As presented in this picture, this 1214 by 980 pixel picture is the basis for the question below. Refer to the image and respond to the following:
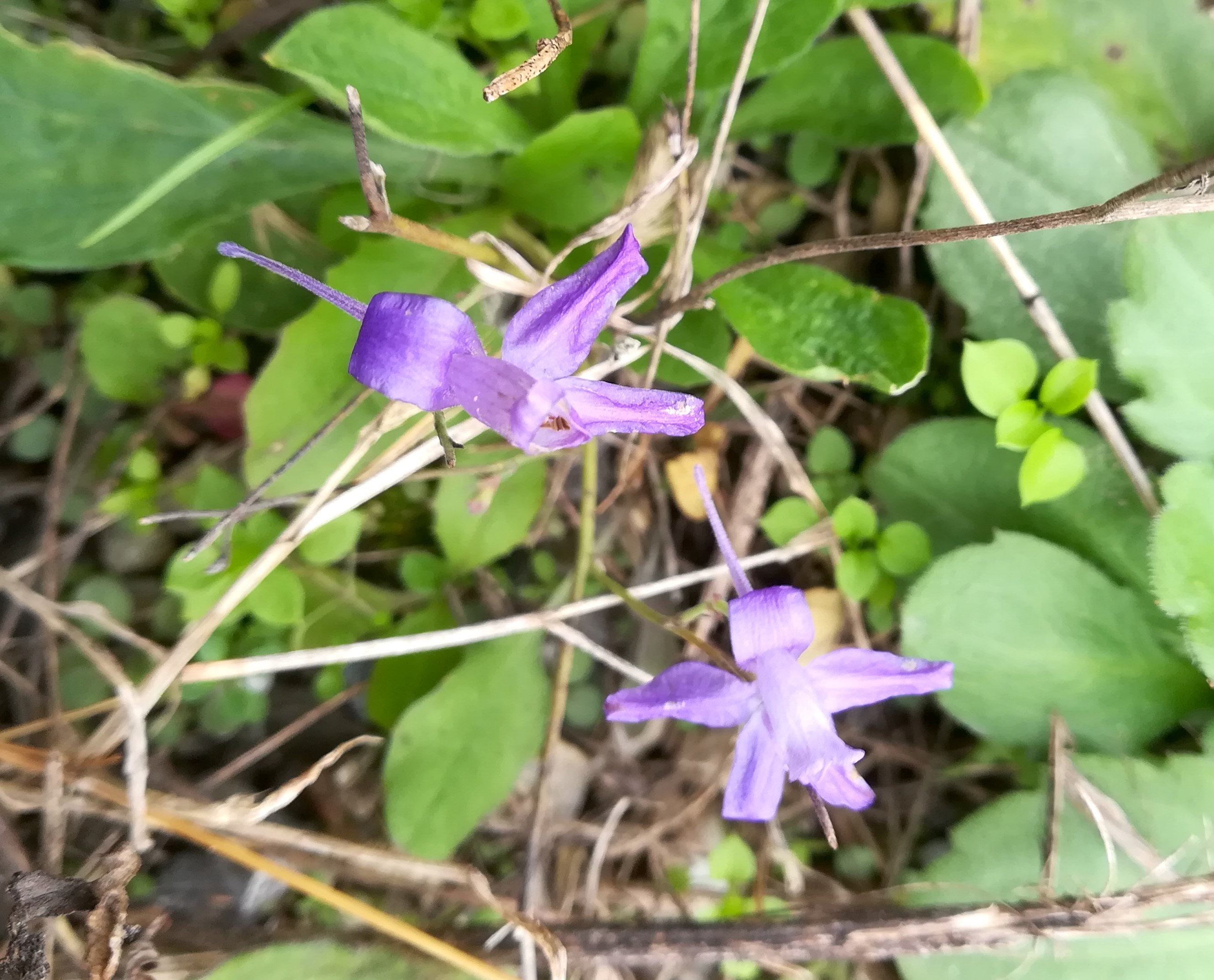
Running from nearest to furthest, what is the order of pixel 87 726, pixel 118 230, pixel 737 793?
pixel 737 793 → pixel 118 230 → pixel 87 726

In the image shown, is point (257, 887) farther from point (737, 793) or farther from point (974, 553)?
point (974, 553)

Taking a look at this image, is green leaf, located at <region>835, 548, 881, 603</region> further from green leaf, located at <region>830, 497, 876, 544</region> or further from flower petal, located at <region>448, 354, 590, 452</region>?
flower petal, located at <region>448, 354, 590, 452</region>

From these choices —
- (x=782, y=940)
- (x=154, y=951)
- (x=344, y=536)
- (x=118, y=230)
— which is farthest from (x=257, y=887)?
(x=118, y=230)

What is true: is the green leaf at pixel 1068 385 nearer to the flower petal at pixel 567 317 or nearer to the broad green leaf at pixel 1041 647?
the broad green leaf at pixel 1041 647

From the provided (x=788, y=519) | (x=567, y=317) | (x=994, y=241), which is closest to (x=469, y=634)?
(x=788, y=519)

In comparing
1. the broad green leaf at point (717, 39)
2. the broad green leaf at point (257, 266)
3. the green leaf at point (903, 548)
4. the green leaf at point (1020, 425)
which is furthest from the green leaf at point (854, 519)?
the broad green leaf at point (257, 266)

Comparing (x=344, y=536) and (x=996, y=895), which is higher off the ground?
(x=344, y=536)

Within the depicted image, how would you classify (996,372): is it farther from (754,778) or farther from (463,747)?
(463,747)
